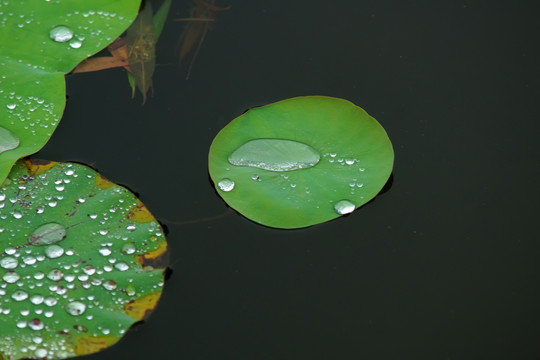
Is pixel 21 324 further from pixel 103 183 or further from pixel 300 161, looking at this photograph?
pixel 300 161

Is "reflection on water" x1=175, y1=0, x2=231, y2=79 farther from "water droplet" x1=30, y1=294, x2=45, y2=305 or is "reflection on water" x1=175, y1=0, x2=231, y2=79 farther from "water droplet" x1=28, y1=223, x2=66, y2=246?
"water droplet" x1=30, y1=294, x2=45, y2=305

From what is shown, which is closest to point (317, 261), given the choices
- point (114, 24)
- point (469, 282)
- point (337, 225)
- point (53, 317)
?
point (337, 225)

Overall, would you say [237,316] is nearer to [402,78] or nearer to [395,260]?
[395,260]

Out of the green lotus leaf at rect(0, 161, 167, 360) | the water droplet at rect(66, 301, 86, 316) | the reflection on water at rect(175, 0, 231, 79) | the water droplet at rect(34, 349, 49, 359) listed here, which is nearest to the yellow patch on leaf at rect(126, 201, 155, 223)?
the green lotus leaf at rect(0, 161, 167, 360)

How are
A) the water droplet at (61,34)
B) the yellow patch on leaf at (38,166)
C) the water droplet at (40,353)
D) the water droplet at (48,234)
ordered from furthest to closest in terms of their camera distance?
the water droplet at (61,34)
the yellow patch on leaf at (38,166)
the water droplet at (48,234)
the water droplet at (40,353)

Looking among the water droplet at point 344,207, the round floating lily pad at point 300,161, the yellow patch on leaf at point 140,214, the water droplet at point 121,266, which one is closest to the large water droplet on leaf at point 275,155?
the round floating lily pad at point 300,161

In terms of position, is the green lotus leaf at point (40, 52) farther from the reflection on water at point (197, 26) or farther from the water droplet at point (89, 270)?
the water droplet at point (89, 270)

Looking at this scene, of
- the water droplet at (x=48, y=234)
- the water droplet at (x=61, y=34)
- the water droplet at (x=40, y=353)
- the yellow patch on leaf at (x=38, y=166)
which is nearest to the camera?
the water droplet at (x=40, y=353)
